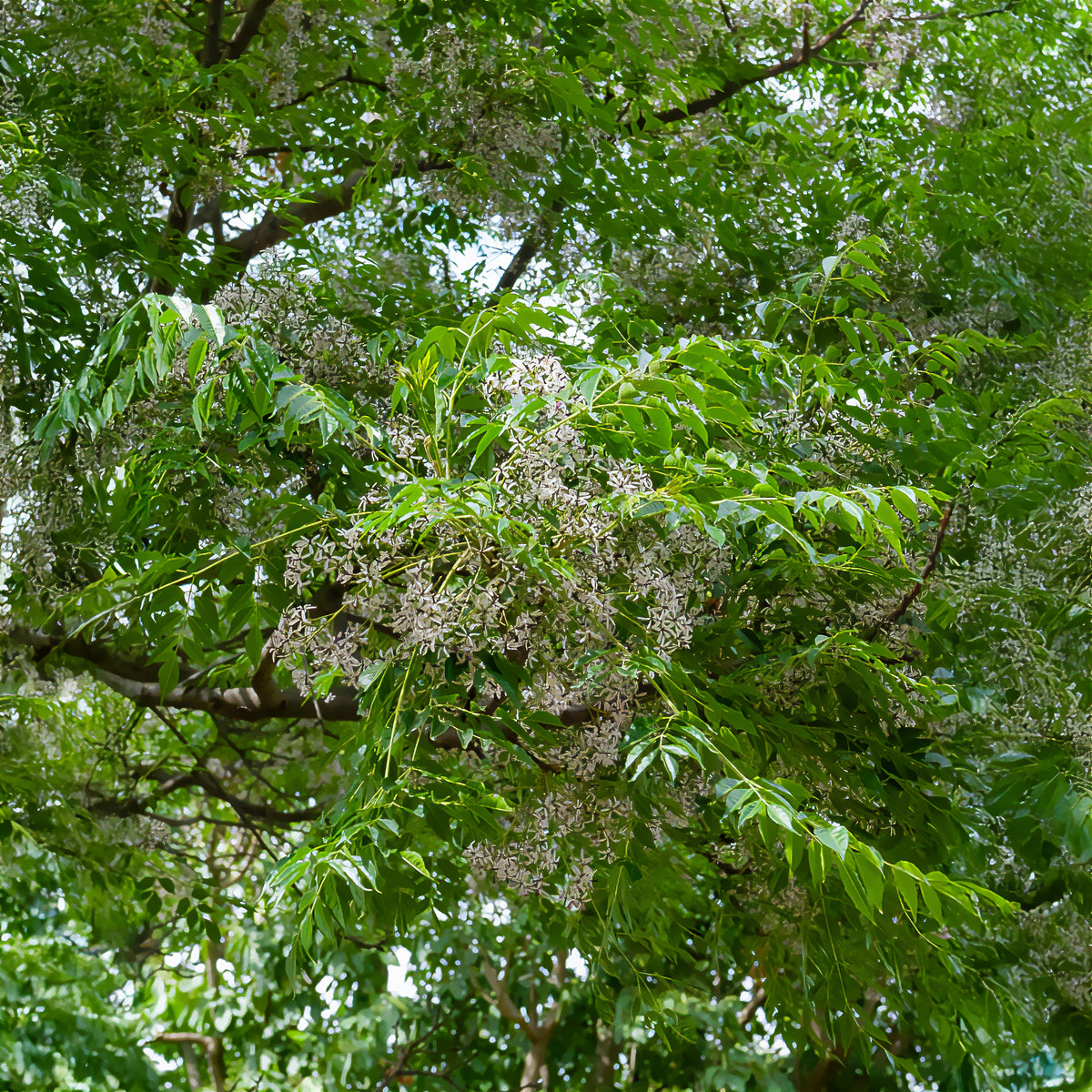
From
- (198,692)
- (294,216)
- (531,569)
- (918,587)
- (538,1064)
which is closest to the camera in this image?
(531,569)

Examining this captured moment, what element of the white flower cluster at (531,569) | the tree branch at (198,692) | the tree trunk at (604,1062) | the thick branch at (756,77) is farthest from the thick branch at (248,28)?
the tree trunk at (604,1062)

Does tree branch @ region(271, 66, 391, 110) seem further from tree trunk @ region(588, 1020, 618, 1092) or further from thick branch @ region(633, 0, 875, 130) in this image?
tree trunk @ region(588, 1020, 618, 1092)

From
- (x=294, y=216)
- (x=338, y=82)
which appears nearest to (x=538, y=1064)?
(x=294, y=216)

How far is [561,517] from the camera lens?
2.16m

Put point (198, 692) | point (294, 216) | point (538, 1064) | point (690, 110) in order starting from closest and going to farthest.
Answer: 1. point (198, 692)
2. point (294, 216)
3. point (690, 110)
4. point (538, 1064)

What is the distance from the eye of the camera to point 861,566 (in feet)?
8.34

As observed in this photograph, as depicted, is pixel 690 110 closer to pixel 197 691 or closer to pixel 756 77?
pixel 756 77

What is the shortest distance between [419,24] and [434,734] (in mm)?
3168

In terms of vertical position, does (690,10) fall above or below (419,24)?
above

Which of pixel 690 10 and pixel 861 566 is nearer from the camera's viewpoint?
pixel 861 566

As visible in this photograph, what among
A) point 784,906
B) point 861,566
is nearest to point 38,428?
point 861,566

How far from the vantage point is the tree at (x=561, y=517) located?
2.27m

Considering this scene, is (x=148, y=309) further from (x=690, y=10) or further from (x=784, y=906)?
(x=690, y=10)

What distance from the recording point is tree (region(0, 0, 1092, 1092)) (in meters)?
2.27
